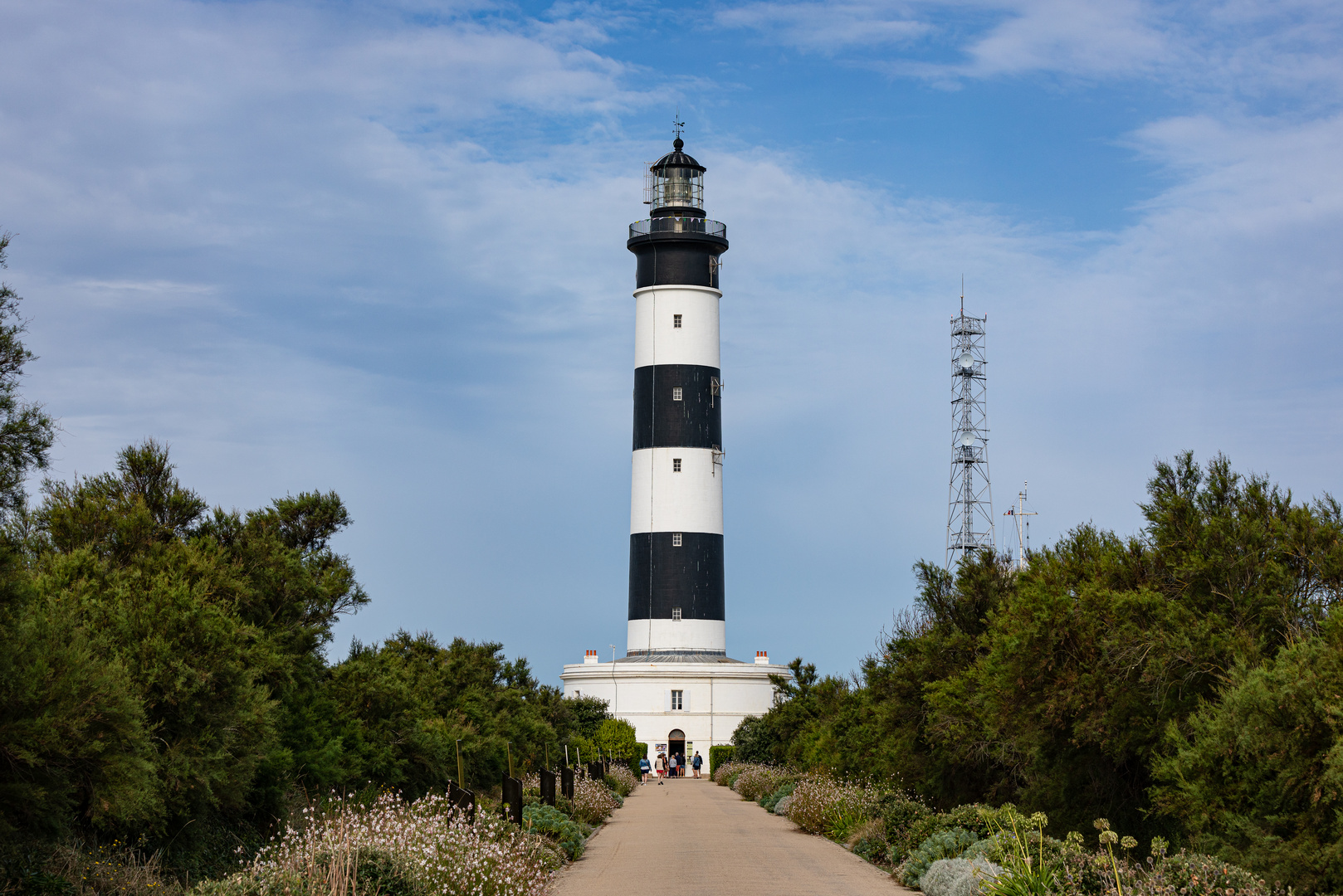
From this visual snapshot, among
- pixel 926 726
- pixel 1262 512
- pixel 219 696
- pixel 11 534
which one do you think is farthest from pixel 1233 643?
pixel 11 534

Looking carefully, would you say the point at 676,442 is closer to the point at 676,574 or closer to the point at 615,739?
the point at 676,574

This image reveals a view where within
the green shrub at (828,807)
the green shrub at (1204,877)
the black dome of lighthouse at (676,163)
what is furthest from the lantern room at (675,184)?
the green shrub at (1204,877)

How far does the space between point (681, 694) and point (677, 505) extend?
8309 millimetres

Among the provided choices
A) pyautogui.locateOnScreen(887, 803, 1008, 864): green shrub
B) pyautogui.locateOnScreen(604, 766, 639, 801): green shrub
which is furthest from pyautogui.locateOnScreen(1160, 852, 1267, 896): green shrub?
pyautogui.locateOnScreen(604, 766, 639, 801): green shrub

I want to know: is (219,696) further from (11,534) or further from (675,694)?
(675,694)

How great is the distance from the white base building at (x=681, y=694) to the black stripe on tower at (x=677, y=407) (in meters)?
8.87

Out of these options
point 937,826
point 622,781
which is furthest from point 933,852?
point 622,781

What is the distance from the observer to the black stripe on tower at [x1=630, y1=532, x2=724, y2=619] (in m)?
49.9

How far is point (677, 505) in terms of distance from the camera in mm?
49719

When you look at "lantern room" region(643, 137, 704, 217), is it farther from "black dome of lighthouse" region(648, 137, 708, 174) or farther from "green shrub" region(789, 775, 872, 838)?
"green shrub" region(789, 775, 872, 838)

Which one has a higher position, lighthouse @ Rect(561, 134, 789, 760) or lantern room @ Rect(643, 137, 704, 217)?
lantern room @ Rect(643, 137, 704, 217)

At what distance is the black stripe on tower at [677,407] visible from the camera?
50000 mm

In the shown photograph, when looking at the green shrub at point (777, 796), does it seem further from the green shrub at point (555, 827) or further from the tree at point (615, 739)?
the tree at point (615, 739)

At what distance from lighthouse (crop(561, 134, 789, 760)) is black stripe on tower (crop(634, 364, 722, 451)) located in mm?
46
